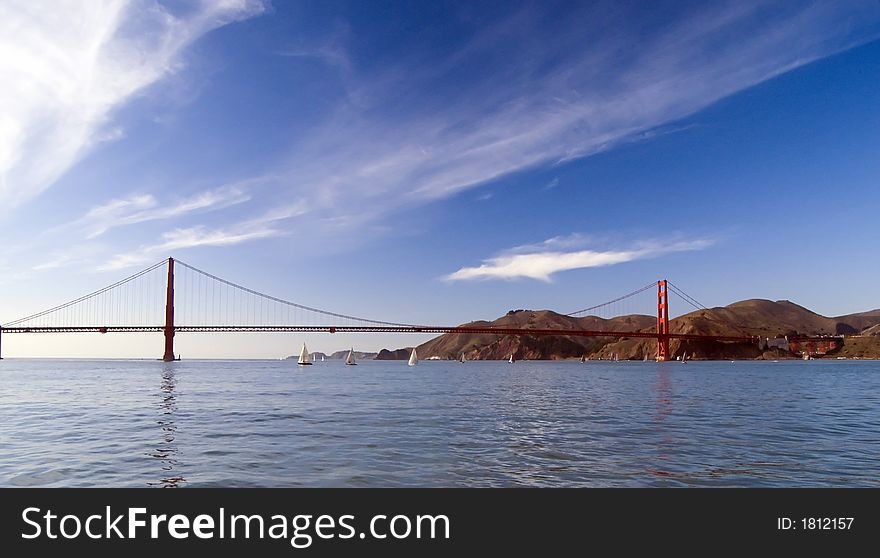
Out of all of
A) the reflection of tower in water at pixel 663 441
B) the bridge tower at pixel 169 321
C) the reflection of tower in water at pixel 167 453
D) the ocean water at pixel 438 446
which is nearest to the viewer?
the reflection of tower in water at pixel 167 453

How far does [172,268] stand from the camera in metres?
132

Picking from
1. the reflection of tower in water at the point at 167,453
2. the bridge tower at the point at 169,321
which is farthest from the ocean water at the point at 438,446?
the bridge tower at the point at 169,321

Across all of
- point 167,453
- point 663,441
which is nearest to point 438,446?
point 663,441

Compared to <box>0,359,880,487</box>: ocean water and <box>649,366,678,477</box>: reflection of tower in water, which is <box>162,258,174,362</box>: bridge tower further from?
<box>649,366,678,477</box>: reflection of tower in water

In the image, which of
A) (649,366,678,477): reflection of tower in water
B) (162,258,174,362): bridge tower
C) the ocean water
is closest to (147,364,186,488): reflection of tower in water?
the ocean water

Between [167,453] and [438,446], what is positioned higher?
[167,453]

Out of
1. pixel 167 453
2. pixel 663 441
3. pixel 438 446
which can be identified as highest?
pixel 167 453

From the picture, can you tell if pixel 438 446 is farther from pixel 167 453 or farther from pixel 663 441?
pixel 167 453

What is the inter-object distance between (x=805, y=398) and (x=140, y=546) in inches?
1608

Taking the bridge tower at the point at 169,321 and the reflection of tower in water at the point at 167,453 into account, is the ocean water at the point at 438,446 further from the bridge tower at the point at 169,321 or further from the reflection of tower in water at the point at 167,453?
the bridge tower at the point at 169,321

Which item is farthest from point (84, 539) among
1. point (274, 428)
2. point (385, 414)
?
point (385, 414)

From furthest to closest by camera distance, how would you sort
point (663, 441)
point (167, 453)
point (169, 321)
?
point (169, 321)
point (663, 441)
point (167, 453)

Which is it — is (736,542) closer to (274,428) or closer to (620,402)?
(274,428)

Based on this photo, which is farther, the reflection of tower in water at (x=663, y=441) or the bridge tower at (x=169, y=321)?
the bridge tower at (x=169, y=321)
